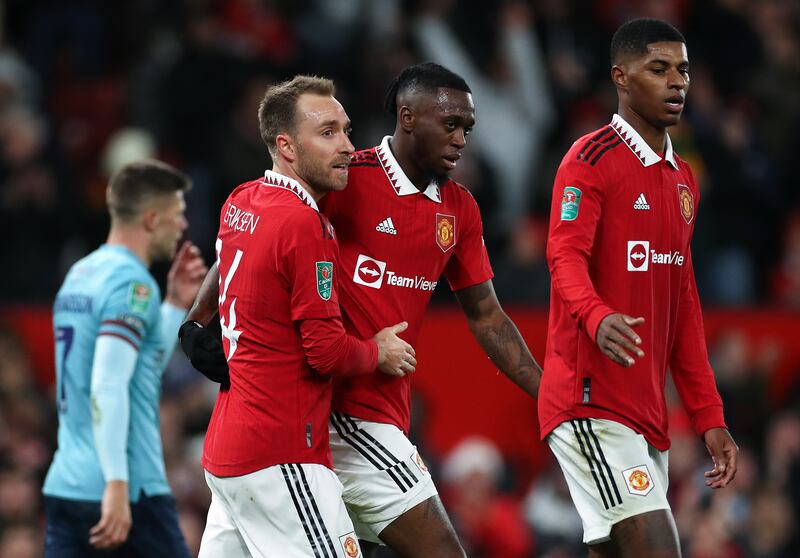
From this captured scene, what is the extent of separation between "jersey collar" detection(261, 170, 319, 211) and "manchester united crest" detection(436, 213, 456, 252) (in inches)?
26.6

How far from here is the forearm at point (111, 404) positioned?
21.1ft

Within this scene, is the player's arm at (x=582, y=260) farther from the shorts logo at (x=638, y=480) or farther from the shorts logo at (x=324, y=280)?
the shorts logo at (x=324, y=280)

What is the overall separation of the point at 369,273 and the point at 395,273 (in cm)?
11

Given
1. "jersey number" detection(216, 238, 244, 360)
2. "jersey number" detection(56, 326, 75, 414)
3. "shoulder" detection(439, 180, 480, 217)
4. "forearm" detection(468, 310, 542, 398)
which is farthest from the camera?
"jersey number" detection(56, 326, 75, 414)

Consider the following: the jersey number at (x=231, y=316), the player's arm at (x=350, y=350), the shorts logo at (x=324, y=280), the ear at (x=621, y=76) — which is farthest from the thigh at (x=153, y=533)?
the ear at (x=621, y=76)

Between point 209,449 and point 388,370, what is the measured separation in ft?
2.56

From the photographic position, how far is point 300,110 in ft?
18.5

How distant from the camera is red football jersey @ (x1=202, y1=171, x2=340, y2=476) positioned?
5340mm

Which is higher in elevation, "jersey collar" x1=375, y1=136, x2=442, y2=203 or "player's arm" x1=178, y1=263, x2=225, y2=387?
"jersey collar" x1=375, y1=136, x2=442, y2=203

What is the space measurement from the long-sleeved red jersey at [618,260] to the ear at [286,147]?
1099mm

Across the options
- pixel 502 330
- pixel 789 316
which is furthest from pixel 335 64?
pixel 502 330

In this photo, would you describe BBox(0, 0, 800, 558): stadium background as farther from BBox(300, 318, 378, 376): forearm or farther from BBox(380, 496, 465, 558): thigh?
BBox(300, 318, 378, 376): forearm

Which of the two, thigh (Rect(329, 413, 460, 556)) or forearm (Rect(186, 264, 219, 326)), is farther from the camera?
forearm (Rect(186, 264, 219, 326))

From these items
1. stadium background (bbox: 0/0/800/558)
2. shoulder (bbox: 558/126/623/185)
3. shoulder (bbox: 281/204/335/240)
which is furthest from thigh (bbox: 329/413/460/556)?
stadium background (bbox: 0/0/800/558)
